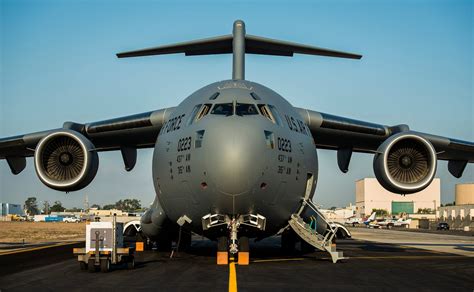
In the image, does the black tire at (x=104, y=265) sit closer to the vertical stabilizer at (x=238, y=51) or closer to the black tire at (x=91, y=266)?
the black tire at (x=91, y=266)

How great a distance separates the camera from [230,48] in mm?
21094

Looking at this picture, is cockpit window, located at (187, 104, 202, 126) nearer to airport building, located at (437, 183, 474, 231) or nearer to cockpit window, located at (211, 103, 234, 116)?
cockpit window, located at (211, 103, 234, 116)

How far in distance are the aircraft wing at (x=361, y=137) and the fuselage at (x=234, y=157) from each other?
3631 millimetres

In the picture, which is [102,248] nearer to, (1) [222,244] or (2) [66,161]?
(1) [222,244]

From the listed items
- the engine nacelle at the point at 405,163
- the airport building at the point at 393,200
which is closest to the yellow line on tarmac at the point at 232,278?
the engine nacelle at the point at 405,163

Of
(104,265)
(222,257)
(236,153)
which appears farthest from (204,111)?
(104,265)

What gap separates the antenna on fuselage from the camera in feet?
65.3

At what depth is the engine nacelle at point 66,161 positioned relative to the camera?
1855 centimetres

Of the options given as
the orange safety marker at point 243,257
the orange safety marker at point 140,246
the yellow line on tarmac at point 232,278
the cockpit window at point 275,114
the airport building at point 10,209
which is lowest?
the airport building at point 10,209

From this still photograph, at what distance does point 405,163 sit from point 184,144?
787 cm

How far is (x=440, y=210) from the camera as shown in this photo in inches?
4313

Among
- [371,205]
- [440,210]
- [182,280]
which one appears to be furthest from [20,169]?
→ [371,205]

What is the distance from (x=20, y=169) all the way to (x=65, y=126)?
3178mm

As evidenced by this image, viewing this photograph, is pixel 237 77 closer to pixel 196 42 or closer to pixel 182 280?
pixel 196 42
